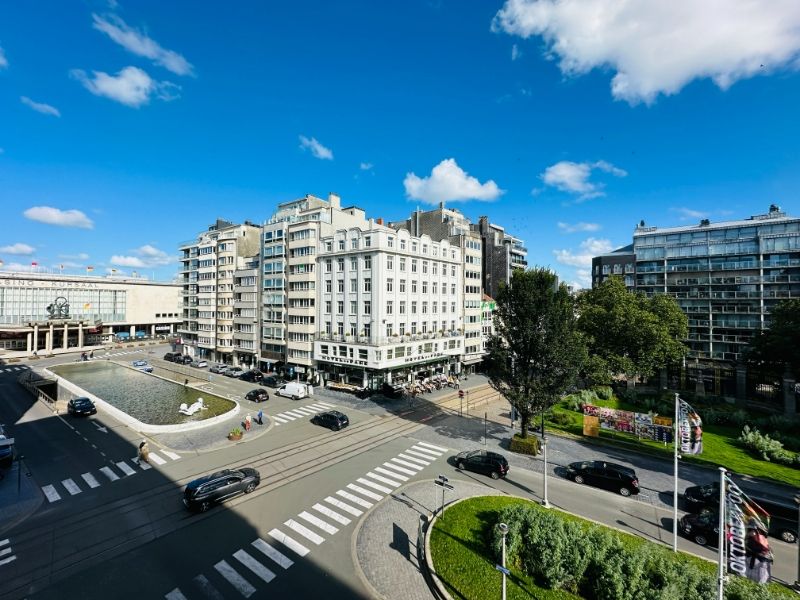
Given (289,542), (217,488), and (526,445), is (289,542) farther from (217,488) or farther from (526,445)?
(526,445)

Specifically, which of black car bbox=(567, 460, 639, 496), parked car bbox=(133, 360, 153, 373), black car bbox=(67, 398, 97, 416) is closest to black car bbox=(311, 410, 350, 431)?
black car bbox=(567, 460, 639, 496)

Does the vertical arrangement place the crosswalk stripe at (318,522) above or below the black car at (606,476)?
below

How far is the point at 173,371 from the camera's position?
6762 centimetres

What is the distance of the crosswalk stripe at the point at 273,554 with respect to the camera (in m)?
17.2

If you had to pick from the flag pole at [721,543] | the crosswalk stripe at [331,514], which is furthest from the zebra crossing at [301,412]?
the flag pole at [721,543]

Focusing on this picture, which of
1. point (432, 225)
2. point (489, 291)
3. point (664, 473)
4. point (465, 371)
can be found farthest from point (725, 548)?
point (489, 291)

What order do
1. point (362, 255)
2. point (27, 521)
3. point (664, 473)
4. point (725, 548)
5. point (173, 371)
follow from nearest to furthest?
point (725, 548)
point (27, 521)
point (664, 473)
point (362, 255)
point (173, 371)

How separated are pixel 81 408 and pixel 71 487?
18.7 m

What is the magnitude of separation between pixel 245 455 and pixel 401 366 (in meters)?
26.5

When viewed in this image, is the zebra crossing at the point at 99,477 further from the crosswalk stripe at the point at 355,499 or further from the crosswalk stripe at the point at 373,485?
the crosswalk stripe at the point at 373,485

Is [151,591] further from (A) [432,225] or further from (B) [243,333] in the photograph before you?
(A) [432,225]

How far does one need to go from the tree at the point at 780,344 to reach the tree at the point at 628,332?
26.5 ft

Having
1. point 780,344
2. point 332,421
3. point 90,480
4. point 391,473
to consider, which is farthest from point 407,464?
point 780,344

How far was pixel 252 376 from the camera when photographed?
2325 inches
